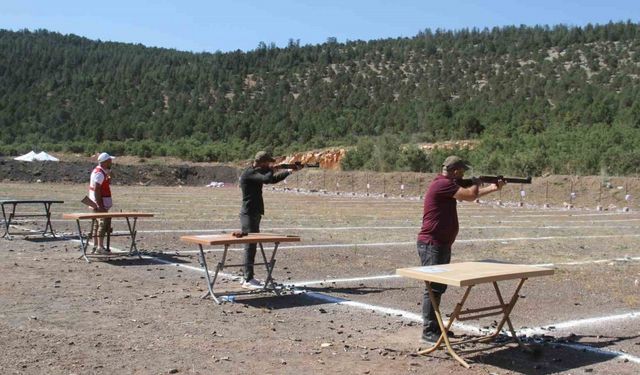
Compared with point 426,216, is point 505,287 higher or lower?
lower

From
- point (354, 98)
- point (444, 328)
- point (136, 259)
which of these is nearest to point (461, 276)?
point (444, 328)

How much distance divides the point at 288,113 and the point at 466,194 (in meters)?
86.5

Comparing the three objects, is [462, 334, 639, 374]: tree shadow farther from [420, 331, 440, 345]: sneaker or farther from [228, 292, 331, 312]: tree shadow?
[228, 292, 331, 312]: tree shadow

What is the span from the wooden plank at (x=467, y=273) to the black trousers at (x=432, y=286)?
0.18 m

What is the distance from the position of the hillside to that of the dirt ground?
91.7ft

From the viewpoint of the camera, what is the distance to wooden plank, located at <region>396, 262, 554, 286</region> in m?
5.69

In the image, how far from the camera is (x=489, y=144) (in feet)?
163

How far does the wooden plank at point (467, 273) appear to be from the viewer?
569 centimetres

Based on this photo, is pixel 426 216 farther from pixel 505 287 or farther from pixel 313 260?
pixel 313 260

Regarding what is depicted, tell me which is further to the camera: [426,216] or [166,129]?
[166,129]

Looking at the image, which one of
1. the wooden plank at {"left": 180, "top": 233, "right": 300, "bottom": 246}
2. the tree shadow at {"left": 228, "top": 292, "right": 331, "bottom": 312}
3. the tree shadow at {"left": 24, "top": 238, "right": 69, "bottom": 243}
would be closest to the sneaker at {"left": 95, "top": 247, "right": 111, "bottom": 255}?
the tree shadow at {"left": 24, "top": 238, "right": 69, "bottom": 243}

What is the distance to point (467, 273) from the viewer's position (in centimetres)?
595

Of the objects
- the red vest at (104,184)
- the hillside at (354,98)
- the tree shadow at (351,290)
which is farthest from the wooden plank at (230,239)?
the hillside at (354,98)

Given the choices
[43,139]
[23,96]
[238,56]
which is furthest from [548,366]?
[238,56]
